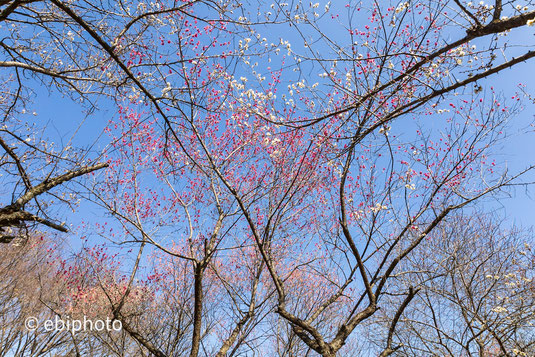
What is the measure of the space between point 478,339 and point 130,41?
8216 millimetres

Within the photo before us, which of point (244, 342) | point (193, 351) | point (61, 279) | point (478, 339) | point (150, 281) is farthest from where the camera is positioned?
point (61, 279)

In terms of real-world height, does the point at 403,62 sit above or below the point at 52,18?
above

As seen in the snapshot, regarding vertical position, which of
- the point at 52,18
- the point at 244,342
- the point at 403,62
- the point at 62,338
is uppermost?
the point at 403,62

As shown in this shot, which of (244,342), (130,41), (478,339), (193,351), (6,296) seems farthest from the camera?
(6,296)

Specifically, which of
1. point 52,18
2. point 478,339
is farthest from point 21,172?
point 478,339

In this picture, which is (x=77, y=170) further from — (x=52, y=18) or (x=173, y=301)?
(x=173, y=301)

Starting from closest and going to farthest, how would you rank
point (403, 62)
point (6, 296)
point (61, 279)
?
point (403, 62)
point (6, 296)
point (61, 279)

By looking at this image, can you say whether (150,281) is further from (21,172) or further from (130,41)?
(130,41)

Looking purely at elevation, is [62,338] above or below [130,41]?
below

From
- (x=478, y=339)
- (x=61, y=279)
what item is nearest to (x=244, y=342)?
(x=478, y=339)

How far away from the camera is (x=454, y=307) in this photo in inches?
324

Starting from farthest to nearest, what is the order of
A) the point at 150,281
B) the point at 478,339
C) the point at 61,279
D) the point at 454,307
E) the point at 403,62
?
the point at 61,279 → the point at 150,281 → the point at 454,307 → the point at 478,339 → the point at 403,62

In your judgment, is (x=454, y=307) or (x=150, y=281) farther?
(x=150, y=281)

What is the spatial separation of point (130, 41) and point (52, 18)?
2.97 feet
